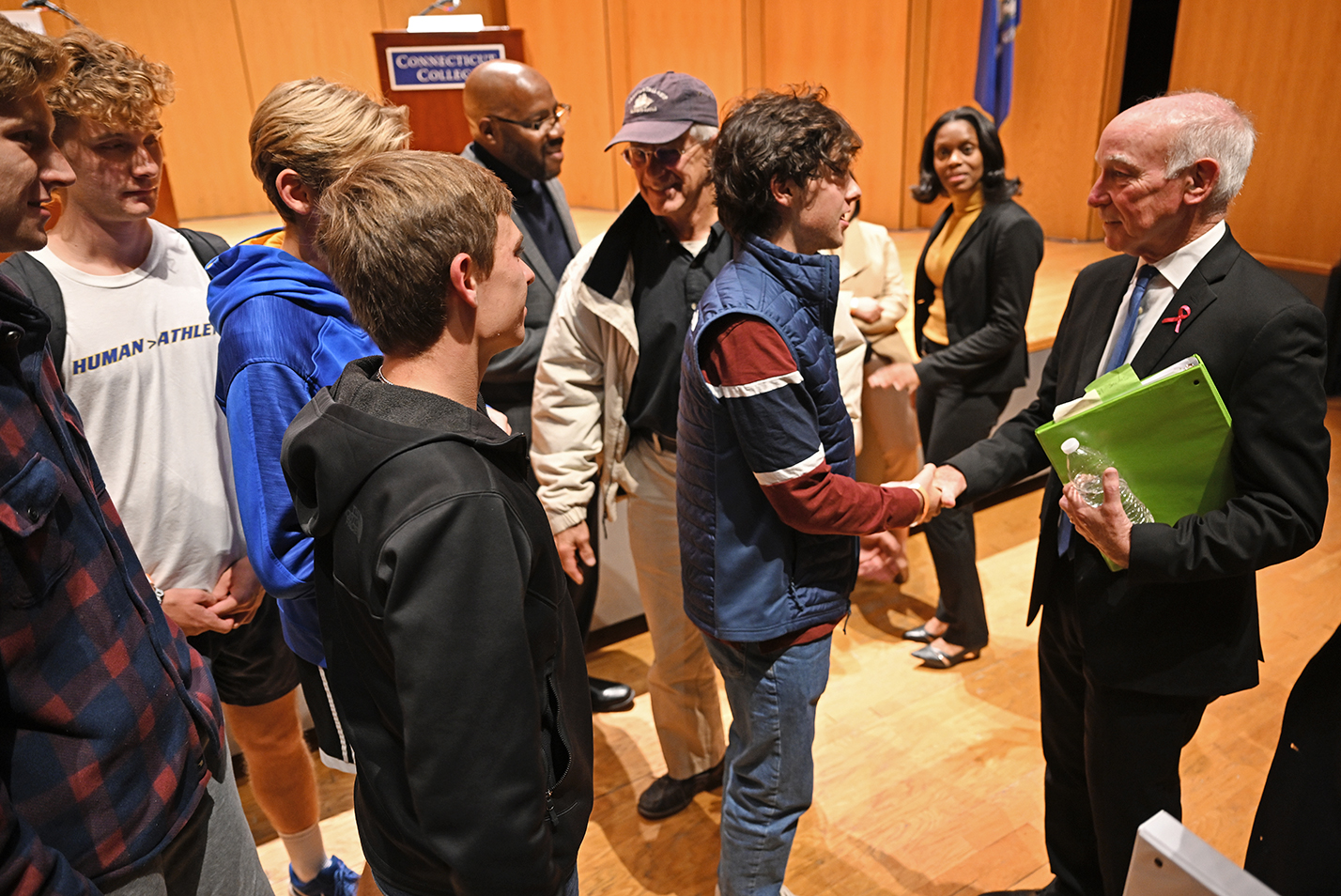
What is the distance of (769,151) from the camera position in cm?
150

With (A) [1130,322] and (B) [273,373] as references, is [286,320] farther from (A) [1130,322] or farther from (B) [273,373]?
(A) [1130,322]

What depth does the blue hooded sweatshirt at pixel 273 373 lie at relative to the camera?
1323 mm

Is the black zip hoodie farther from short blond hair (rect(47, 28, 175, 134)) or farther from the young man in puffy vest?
short blond hair (rect(47, 28, 175, 134))

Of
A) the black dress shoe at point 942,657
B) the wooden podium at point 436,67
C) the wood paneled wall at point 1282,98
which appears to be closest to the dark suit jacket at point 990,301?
the black dress shoe at point 942,657

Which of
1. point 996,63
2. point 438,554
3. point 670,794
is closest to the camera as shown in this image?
point 438,554

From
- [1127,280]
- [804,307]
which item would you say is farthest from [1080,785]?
[804,307]

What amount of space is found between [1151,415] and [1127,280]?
1.16 feet

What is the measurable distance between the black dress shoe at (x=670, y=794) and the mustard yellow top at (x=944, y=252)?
1628mm

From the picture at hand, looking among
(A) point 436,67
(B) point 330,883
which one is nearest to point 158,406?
(B) point 330,883

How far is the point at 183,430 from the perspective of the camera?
172 cm

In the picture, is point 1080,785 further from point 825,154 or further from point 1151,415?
point 825,154

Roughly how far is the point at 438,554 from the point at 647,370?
4.35ft

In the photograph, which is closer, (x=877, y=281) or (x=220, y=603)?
(x=220, y=603)

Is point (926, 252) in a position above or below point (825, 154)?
below
